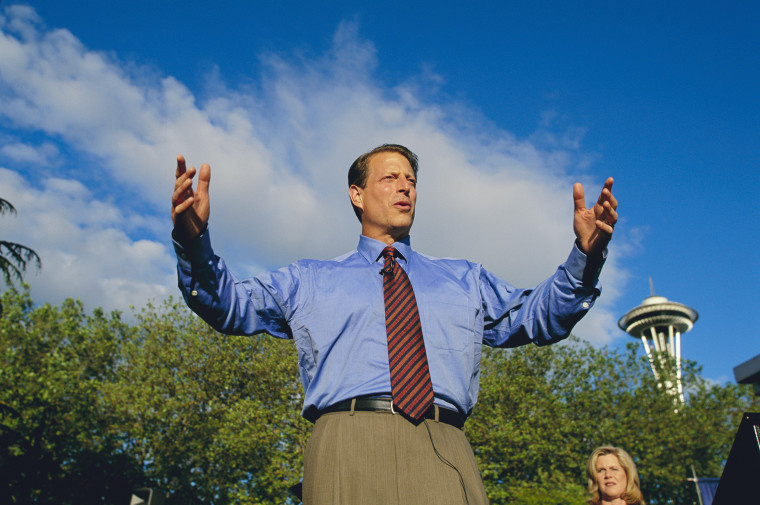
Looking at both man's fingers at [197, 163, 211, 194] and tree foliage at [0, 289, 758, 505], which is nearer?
man's fingers at [197, 163, 211, 194]

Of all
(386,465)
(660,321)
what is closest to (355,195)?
(386,465)

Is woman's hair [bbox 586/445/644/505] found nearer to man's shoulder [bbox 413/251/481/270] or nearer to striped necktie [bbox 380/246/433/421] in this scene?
man's shoulder [bbox 413/251/481/270]

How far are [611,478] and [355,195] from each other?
176 inches

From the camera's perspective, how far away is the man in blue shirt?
2098 millimetres

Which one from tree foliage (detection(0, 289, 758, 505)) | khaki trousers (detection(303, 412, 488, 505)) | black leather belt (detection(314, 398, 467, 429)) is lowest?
khaki trousers (detection(303, 412, 488, 505))

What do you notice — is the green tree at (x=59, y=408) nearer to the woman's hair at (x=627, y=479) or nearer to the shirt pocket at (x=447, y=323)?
the woman's hair at (x=627, y=479)

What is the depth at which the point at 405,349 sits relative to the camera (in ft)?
7.51

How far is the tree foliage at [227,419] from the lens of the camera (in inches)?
727

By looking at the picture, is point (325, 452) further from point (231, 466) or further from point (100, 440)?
point (100, 440)

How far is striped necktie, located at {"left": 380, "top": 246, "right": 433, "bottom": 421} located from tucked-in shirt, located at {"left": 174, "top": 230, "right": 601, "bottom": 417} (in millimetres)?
48

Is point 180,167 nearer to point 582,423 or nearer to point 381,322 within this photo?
point 381,322

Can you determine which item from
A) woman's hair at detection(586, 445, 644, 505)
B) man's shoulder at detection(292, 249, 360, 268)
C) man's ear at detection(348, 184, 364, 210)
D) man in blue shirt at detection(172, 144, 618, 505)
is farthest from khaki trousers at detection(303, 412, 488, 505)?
woman's hair at detection(586, 445, 644, 505)

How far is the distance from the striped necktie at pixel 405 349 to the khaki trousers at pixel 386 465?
3.2 inches

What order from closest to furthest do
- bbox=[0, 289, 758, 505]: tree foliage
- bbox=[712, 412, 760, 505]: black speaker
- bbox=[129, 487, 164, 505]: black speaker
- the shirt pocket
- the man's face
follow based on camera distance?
the shirt pocket < bbox=[712, 412, 760, 505]: black speaker < the man's face < bbox=[129, 487, 164, 505]: black speaker < bbox=[0, 289, 758, 505]: tree foliage
